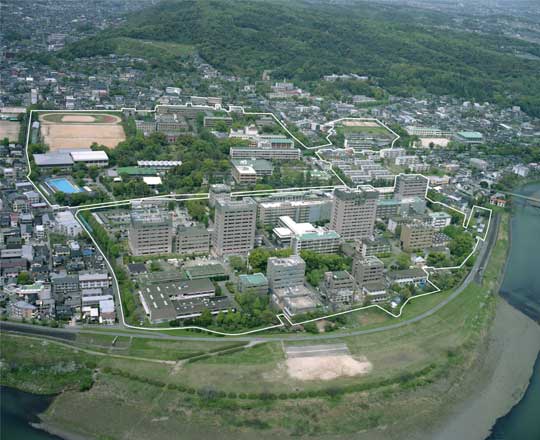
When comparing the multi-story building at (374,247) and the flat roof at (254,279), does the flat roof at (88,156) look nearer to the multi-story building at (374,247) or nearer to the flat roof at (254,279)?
the flat roof at (254,279)

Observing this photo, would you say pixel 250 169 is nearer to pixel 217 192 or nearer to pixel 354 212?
pixel 217 192

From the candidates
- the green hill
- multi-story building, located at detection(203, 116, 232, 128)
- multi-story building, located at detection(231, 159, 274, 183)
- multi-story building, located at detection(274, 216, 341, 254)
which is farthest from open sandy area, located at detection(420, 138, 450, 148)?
multi-story building, located at detection(274, 216, 341, 254)

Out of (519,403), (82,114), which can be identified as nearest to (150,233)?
(519,403)

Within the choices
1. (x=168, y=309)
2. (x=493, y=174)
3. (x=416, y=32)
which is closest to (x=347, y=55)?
(x=416, y=32)

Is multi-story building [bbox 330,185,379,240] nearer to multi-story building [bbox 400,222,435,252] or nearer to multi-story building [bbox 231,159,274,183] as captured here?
multi-story building [bbox 400,222,435,252]

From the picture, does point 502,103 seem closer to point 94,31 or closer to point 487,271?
point 487,271

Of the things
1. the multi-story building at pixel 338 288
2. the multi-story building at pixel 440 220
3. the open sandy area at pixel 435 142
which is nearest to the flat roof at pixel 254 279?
the multi-story building at pixel 338 288
